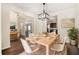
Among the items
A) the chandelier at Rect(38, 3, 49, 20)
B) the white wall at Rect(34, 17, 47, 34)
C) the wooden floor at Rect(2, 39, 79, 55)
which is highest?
the chandelier at Rect(38, 3, 49, 20)

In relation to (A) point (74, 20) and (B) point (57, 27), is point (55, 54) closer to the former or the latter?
(B) point (57, 27)

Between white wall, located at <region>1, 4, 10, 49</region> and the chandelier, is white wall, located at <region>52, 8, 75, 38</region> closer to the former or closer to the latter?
the chandelier

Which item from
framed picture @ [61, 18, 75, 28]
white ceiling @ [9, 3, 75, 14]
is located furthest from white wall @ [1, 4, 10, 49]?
framed picture @ [61, 18, 75, 28]

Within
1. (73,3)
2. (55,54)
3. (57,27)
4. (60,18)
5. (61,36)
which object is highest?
(73,3)

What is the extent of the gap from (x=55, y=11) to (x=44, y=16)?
22 cm

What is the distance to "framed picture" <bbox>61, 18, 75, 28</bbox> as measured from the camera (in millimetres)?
2211

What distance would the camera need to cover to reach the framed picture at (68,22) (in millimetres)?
2211

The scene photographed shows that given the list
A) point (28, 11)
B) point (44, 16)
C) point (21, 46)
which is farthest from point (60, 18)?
point (21, 46)

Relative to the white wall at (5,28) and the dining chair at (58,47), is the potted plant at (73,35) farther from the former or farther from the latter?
the white wall at (5,28)

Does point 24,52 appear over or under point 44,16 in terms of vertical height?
under

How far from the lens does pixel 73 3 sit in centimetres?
221

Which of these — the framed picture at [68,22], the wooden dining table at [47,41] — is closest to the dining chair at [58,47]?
the wooden dining table at [47,41]

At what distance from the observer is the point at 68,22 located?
2.23 metres

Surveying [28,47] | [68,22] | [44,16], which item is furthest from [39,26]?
[68,22]
